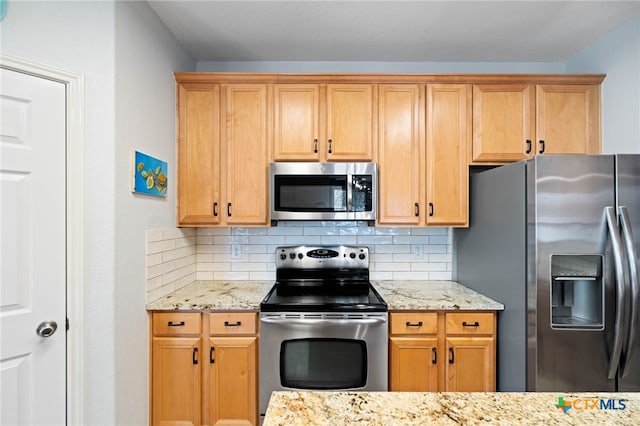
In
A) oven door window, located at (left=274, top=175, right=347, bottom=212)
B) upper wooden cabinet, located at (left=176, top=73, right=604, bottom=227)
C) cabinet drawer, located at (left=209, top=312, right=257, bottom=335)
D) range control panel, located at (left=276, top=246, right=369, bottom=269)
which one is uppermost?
upper wooden cabinet, located at (left=176, top=73, right=604, bottom=227)

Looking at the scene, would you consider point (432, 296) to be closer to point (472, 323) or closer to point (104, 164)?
point (472, 323)

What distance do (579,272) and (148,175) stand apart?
Result: 2438 millimetres

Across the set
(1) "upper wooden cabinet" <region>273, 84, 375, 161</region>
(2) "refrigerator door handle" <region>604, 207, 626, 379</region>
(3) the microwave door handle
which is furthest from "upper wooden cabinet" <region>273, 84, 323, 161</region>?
(2) "refrigerator door handle" <region>604, 207, 626, 379</region>

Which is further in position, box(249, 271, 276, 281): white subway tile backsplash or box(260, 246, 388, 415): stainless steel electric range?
box(249, 271, 276, 281): white subway tile backsplash

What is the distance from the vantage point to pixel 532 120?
236 centimetres

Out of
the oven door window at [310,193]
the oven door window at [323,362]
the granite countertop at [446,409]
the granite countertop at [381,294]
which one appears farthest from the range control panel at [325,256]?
the granite countertop at [446,409]

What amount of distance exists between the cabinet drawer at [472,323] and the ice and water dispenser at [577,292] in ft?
1.20

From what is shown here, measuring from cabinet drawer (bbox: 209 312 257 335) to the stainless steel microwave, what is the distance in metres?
0.69

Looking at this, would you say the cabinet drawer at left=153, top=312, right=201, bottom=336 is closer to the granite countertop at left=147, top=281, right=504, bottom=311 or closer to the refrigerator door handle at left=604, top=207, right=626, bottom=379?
the granite countertop at left=147, top=281, right=504, bottom=311

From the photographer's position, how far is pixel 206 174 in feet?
7.82

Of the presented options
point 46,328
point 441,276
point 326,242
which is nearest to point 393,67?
point 326,242

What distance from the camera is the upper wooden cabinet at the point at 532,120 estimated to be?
2350 mm

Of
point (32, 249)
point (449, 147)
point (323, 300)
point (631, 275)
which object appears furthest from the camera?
point (449, 147)

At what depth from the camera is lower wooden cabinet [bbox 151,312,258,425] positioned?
6.61 ft
